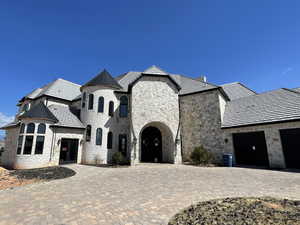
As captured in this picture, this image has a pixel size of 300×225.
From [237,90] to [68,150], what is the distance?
24.1 metres

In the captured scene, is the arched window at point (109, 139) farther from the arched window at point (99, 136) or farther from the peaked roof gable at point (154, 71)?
the peaked roof gable at point (154, 71)

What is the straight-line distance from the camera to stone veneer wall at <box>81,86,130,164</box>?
15.5 meters

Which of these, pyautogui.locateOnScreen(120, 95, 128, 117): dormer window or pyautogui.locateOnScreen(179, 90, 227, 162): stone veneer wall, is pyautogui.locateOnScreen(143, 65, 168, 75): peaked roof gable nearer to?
pyautogui.locateOnScreen(120, 95, 128, 117): dormer window

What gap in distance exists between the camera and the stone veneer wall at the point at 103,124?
1555 cm

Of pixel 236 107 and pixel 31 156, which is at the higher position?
pixel 236 107

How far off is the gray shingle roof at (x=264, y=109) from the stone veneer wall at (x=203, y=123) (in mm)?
1268

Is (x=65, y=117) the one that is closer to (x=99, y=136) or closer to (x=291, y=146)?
(x=99, y=136)

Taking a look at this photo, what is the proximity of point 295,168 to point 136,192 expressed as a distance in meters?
13.1

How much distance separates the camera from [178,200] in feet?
16.7

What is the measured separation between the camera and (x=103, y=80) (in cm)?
1742

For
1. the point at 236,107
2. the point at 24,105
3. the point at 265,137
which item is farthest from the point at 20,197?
the point at 24,105

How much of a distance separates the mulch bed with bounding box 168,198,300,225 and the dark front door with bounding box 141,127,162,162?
13.2 m

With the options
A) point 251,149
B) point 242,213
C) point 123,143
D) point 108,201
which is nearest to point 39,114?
point 123,143

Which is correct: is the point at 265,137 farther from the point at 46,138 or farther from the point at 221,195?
the point at 46,138
